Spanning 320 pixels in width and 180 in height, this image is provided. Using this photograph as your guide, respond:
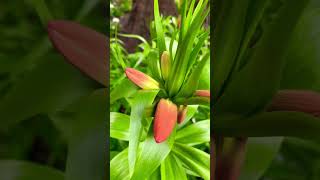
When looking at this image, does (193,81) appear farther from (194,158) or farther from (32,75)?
(32,75)

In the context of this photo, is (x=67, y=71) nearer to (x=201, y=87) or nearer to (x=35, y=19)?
(x=35, y=19)

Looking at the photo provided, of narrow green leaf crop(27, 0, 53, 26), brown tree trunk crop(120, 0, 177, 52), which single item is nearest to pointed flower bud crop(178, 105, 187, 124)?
brown tree trunk crop(120, 0, 177, 52)

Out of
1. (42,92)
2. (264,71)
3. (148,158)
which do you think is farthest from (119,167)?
(264,71)

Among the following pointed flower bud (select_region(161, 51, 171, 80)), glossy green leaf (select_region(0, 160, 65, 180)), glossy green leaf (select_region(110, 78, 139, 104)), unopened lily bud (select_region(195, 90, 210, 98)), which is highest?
pointed flower bud (select_region(161, 51, 171, 80))

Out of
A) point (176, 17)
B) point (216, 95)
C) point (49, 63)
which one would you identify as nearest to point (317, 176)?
point (216, 95)

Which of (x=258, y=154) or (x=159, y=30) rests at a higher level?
→ (x=159, y=30)

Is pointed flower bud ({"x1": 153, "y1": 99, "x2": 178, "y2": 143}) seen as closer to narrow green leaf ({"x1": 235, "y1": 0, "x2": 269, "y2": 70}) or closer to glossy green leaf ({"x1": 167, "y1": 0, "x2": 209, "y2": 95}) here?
glossy green leaf ({"x1": 167, "y1": 0, "x2": 209, "y2": 95})
